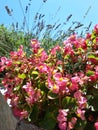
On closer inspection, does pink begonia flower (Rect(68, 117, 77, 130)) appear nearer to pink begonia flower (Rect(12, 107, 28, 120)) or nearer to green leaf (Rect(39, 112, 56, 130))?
green leaf (Rect(39, 112, 56, 130))

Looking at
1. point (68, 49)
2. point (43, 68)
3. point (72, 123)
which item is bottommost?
→ point (72, 123)

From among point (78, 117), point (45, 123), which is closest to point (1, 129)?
point (45, 123)

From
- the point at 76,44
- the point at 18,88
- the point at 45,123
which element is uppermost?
the point at 76,44

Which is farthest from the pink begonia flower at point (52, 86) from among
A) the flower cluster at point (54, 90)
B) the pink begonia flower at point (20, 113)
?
the pink begonia flower at point (20, 113)

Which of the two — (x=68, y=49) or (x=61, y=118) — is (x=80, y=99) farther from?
(x=68, y=49)

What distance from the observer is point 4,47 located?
6.28m

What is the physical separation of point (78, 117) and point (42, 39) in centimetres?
392

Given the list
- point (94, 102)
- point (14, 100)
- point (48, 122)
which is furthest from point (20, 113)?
point (94, 102)

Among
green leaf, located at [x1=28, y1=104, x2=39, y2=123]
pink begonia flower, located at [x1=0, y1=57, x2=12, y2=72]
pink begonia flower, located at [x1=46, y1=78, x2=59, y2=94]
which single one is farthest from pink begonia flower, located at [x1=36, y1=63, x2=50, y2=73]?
pink begonia flower, located at [x1=0, y1=57, x2=12, y2=72]

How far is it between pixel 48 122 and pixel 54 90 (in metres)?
0.21

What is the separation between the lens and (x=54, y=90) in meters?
2.65

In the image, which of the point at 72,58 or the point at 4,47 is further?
the point at 4,47

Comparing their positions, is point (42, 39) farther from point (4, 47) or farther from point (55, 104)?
point (55, 104)

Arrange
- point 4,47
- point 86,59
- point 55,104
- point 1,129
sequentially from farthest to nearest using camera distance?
1. point 4,47
2. point 86,59
3. point 55,104
4. point 1,129
